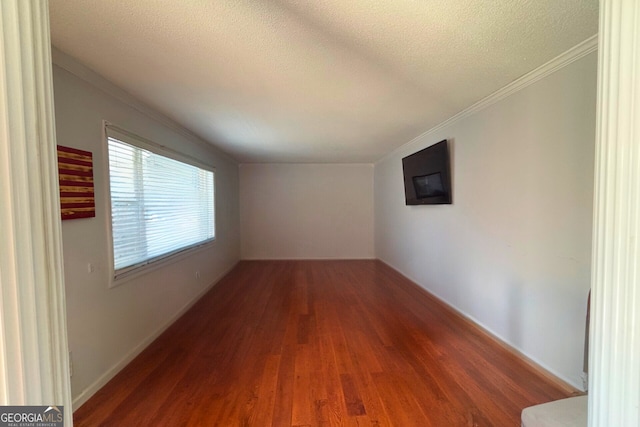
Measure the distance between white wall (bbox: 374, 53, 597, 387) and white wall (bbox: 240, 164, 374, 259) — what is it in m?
3.40

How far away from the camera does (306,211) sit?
268 inches

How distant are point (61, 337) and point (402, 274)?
5.02 m

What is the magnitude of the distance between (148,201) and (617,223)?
130 inches

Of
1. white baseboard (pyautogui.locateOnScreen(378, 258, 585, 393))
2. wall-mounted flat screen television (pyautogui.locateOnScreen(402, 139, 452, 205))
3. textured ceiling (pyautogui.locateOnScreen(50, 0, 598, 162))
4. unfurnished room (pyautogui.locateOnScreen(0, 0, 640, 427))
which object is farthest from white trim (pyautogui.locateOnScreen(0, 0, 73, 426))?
wall-mounted flat screen television (pyautogui.locateOnScreen(402, 139, 452, 205))

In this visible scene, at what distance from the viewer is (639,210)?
73 centimetres

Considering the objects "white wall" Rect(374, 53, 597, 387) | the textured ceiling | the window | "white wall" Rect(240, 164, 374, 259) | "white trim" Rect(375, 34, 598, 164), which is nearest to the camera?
the textured ceiling

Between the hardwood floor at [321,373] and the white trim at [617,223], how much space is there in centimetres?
119

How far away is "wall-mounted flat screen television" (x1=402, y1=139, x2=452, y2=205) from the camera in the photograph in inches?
132

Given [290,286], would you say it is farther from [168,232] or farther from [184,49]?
[184,49]

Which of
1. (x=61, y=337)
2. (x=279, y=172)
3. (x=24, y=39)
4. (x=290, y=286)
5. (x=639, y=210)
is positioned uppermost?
(x=279, y=172)

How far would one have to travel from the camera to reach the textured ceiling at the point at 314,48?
4.48 ft

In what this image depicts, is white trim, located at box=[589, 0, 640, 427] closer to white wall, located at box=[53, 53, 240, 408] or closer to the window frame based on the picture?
white wall, located at box=[53, 53, 240, 408]

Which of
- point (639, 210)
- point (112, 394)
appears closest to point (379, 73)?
point (639, 210)

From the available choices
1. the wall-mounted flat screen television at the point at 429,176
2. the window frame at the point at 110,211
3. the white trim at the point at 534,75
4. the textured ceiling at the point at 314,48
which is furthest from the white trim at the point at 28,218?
the wall-mounted flat screen television at the point at 429,176
